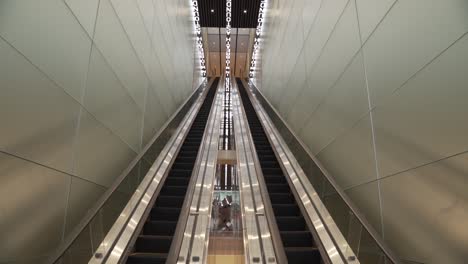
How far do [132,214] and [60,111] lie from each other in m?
1.42

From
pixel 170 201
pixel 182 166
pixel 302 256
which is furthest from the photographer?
pixel 182 166

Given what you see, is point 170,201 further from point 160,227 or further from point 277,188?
point 277,188

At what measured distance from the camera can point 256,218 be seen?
12.3 ft

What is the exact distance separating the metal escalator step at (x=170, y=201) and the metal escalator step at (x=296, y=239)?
5.58 feet

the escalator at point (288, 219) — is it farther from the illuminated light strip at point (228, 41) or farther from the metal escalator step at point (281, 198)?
the illuminated light strip at point (228, 41)

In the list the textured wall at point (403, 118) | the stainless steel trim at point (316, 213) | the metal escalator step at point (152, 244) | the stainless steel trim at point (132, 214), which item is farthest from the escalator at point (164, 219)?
the textured wall at point (403, 118)

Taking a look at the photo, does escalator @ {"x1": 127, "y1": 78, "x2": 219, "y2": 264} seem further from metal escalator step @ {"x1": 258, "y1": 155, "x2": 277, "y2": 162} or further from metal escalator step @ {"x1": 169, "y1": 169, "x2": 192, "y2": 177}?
metal escalator step @ {"x1": 258, "y1": 155, "x2": 277, "y2": 162}

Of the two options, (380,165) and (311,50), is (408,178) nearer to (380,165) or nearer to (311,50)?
(380,165)

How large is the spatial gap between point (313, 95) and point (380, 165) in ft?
10.3

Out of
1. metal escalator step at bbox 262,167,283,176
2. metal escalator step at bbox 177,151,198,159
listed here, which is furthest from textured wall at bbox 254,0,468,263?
metal escalator step at bbox 177,151,198,159

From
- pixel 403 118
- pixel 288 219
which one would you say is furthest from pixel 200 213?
pixel 403 118

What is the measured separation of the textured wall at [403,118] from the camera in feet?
7.60

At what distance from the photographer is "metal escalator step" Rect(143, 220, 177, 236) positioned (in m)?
3.88

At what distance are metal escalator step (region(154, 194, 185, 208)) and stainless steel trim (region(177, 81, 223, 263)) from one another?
331mm
